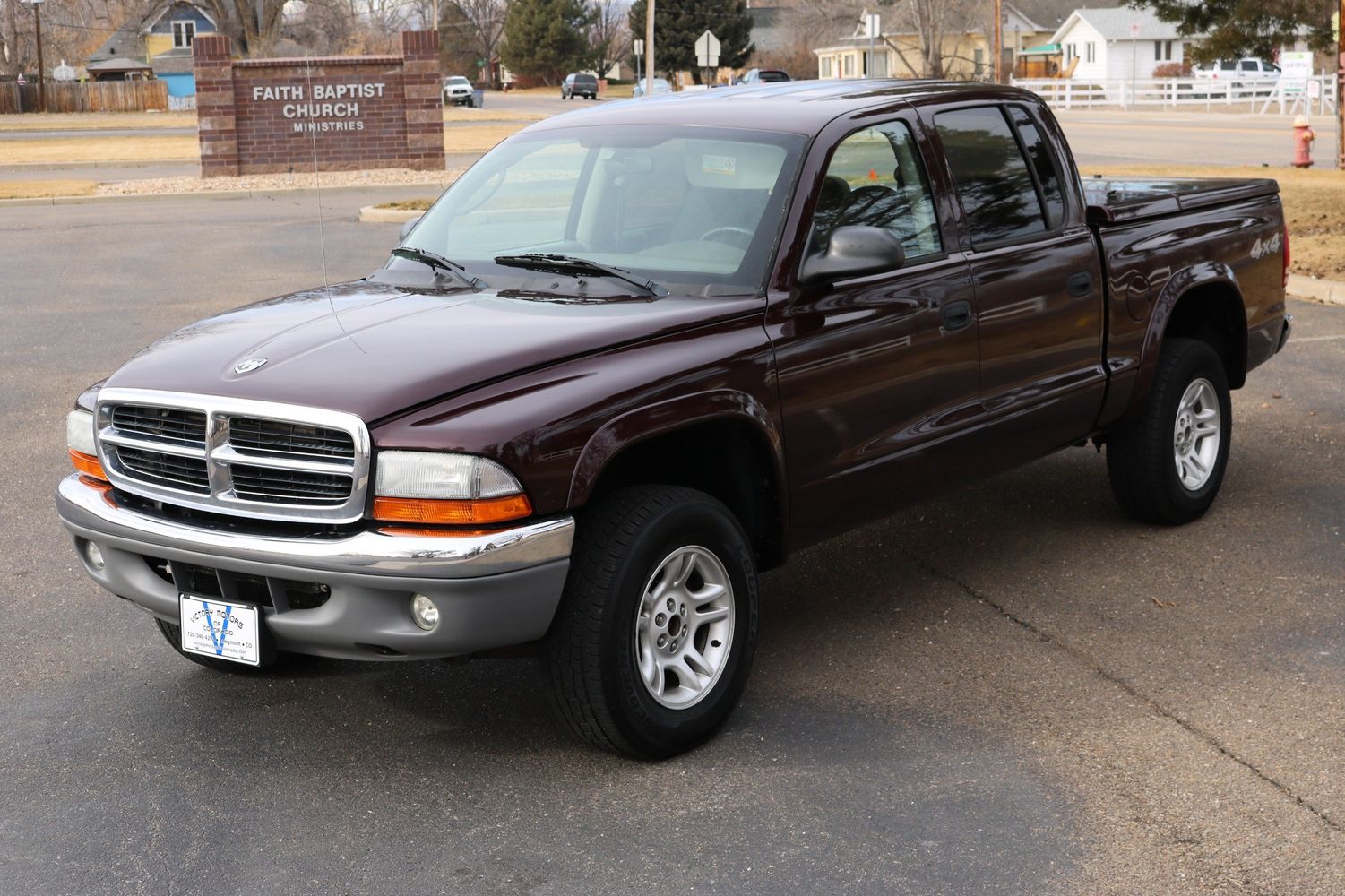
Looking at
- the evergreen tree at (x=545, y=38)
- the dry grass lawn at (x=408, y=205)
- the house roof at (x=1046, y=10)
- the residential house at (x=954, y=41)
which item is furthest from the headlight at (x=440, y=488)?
the evergreen tree at (x=545, y=38)

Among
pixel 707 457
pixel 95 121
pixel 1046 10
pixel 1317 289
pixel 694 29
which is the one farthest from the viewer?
pixel 1046 10

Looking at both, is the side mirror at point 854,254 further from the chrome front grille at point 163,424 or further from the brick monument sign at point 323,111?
the brick monument sign at point 323,111

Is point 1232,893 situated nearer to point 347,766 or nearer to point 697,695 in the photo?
point 697,695

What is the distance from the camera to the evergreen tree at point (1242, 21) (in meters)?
16.3

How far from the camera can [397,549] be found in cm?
385

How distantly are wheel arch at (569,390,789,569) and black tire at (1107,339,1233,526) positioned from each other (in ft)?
7.43

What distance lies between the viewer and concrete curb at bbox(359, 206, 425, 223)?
2073 cm

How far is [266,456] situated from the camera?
404cm

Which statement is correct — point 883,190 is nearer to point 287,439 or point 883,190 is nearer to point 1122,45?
point 287,439

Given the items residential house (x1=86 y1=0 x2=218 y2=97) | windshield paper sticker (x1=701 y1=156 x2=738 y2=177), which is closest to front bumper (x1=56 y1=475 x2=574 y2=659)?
windshield paper sticker (x1=701 y1=156 x2=738 y2=177)

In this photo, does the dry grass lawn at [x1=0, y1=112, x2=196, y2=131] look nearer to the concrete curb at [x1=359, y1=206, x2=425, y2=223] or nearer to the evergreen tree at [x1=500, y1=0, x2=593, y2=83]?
the concrete curb at [x1=359, y1=206, x2=425, y2=223]

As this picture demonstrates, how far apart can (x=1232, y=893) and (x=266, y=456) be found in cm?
265

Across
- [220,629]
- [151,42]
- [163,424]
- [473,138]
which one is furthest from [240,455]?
[151,42]

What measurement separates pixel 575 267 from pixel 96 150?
36.8 meters
